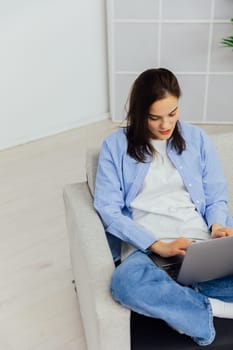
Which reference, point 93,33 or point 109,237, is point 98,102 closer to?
point 93,33

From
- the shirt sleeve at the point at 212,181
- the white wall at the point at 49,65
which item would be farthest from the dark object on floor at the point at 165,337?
the white wall at the point at 49,65

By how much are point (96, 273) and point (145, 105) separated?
514mm

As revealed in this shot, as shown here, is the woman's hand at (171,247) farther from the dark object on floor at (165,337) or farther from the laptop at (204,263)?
the dark object on floor at (165,337)

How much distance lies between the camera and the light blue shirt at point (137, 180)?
1337 mm

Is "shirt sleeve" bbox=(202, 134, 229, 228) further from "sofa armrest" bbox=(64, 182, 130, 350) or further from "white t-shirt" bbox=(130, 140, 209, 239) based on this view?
"sofa armrest" bbox=(64, 182, 130, 350)

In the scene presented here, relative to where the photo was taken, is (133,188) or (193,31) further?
(193,31)

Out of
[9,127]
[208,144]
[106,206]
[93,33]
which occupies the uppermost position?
[93,33]

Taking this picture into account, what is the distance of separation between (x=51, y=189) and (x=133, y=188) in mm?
1243

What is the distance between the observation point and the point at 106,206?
4.41ft

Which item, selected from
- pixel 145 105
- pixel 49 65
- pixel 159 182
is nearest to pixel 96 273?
pixel 159 182

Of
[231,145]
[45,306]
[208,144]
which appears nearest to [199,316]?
[208,144]

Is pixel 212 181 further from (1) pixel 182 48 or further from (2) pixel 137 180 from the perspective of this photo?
(1) pixel 182 48

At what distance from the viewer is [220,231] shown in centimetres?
130

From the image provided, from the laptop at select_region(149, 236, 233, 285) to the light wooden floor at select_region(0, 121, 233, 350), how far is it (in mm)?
575
